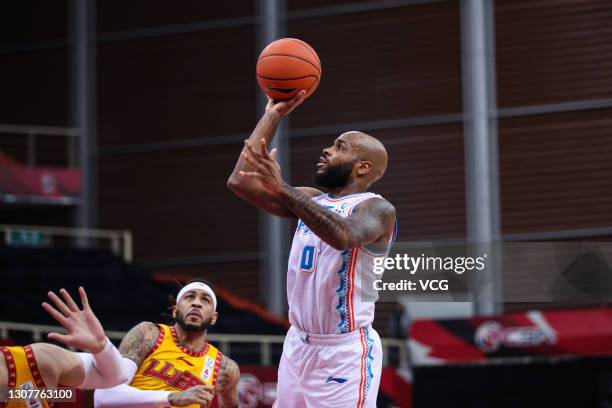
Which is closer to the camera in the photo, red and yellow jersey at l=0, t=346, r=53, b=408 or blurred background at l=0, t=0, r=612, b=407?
red and yellow jersey at l=0, t=346, r=53, b=408

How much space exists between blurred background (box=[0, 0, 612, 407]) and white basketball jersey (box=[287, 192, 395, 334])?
9.54 meters

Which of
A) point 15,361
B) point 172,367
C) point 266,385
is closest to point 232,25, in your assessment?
point 266,385

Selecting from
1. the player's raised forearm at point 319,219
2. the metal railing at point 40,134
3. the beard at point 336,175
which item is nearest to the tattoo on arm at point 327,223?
the player's raised forearm at point 319,219

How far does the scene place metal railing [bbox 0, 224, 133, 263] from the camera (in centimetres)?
2055

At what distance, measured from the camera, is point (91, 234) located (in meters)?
20.7

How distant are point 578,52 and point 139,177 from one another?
8.07m

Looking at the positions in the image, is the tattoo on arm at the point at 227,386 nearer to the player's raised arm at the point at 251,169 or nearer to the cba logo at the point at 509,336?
the player's raised arm at the point at 251,169

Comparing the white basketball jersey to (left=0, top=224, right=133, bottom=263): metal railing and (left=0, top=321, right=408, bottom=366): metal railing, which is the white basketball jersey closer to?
(left=0, top=321, right=408, bottom=366): metal railing

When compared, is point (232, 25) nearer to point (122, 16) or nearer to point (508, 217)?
point (122, 16)

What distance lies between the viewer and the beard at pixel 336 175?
21.8ft

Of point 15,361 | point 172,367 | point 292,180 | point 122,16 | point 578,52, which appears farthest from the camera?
point 122,16
